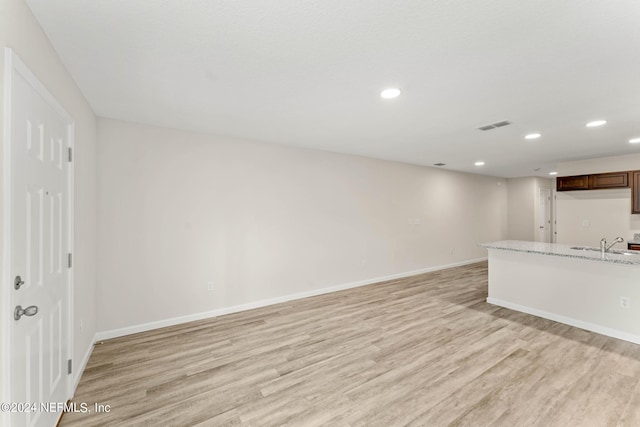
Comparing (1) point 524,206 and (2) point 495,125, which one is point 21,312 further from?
(1) point 524,206

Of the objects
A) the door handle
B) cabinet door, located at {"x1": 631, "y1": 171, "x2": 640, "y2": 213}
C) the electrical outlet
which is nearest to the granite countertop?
the electrical outlet

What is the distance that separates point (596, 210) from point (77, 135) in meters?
8.22

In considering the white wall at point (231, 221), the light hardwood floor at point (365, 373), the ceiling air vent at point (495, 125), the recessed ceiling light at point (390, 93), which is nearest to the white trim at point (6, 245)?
the light hardwood floor at point (365, 373)

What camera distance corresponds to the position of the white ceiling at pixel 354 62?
1.44 metres

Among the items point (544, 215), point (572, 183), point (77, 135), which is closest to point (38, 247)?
point (77, 135)

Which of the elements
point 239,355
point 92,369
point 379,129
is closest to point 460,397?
point 239,355

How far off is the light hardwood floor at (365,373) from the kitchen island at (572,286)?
221 mm

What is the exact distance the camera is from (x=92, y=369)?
8.16ft

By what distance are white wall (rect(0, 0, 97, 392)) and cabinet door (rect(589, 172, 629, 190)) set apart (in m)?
7.74

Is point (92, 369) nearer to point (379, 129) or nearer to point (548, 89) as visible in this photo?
point (379, 129)

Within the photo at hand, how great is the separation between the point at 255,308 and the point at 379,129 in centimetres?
313

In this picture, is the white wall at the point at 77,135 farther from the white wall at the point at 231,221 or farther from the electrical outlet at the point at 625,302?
the electrical outlet at the point at 625,302

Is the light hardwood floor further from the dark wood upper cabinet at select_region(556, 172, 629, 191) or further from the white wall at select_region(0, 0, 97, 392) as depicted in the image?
the dark wood upper cabinet at select_region(556, 172, 629, 191)

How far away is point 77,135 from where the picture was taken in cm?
232
